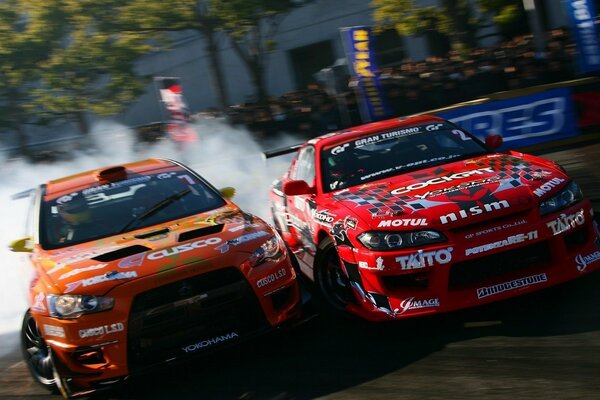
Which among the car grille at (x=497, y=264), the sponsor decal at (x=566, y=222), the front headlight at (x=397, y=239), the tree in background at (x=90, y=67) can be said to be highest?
the tree in background at (x=90, y=67)

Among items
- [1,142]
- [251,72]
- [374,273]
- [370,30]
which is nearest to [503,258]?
[374,273]

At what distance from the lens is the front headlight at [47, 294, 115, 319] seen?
16.9 ft

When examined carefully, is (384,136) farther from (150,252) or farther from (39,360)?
(39,360)

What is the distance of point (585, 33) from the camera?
48.8 feet

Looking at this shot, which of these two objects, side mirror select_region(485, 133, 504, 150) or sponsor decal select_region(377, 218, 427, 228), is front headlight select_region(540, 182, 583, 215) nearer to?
sponsor decal select_region(377, 218, 427, 228)

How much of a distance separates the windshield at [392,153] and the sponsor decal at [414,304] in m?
1.46

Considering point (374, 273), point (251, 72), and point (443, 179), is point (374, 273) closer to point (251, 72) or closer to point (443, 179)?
point (443, 179)

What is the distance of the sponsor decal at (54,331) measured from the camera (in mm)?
5191

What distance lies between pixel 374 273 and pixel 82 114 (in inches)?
830

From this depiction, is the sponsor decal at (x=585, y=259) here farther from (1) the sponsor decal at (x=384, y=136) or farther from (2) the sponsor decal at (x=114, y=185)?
(2) the sponsor decal at (x=114, y=185)

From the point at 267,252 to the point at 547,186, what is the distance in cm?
191

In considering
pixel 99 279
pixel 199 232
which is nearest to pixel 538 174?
pixel 199 232

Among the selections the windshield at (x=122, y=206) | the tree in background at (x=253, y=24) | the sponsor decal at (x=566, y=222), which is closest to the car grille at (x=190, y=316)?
the windshield at (x=122, y=206)

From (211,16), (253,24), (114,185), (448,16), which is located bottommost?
(114,185)
